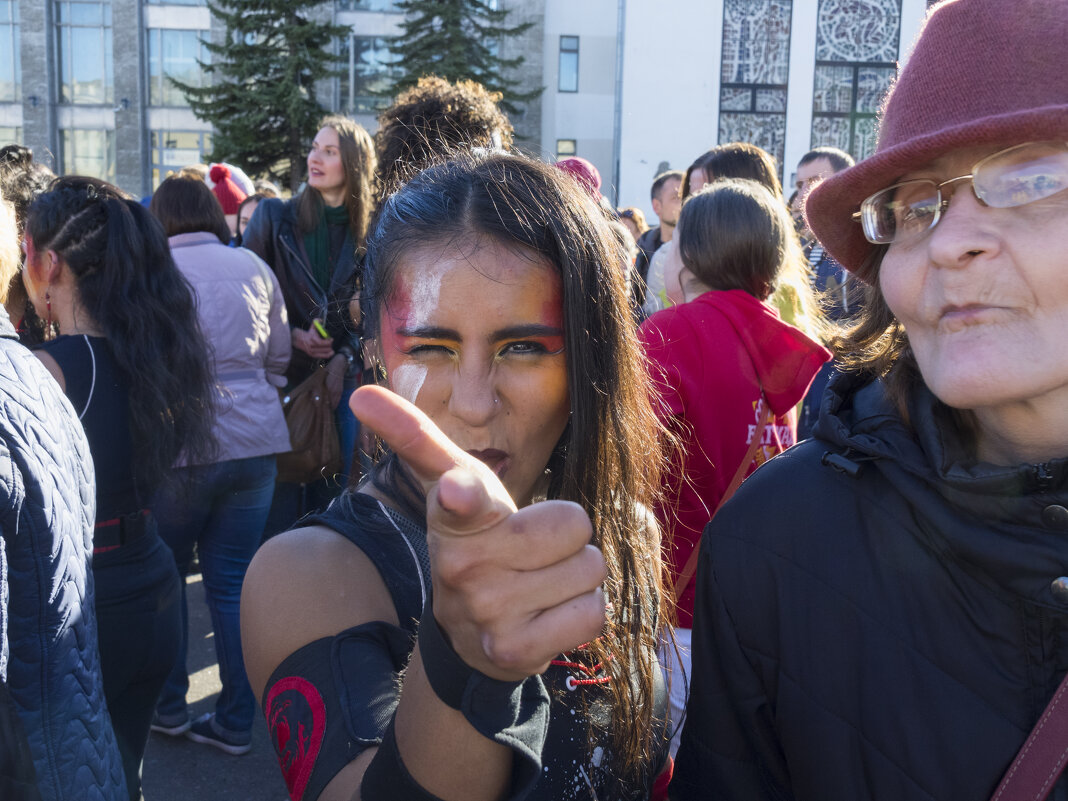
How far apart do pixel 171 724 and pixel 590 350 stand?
10.4 feet

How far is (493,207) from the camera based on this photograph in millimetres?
1526

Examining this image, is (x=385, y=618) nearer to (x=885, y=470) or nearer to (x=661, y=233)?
(x=885, y=470)

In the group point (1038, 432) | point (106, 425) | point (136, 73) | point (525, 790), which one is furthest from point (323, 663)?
point (136, 73)

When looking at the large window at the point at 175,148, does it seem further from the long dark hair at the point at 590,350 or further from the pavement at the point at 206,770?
the long dark hair at the point at 590,350

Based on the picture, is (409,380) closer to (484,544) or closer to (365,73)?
(484,544)

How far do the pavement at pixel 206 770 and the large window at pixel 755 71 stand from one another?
2835 centimetres

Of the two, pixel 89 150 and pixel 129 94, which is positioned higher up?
pixel 129 94

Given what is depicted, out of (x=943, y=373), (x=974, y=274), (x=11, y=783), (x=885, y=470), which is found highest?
(x=974, y=274)

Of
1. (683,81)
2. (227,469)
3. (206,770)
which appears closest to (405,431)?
(227,469)

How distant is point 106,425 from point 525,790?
88.3 inches

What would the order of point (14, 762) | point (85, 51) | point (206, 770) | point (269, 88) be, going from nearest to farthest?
point (14, 762)
point (206, 770)
point (269, 88)
point (85, 51)

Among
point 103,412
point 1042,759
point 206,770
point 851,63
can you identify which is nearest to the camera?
point 1042,759

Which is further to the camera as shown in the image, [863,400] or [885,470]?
[863,400]

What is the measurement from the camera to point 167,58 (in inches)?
1234
